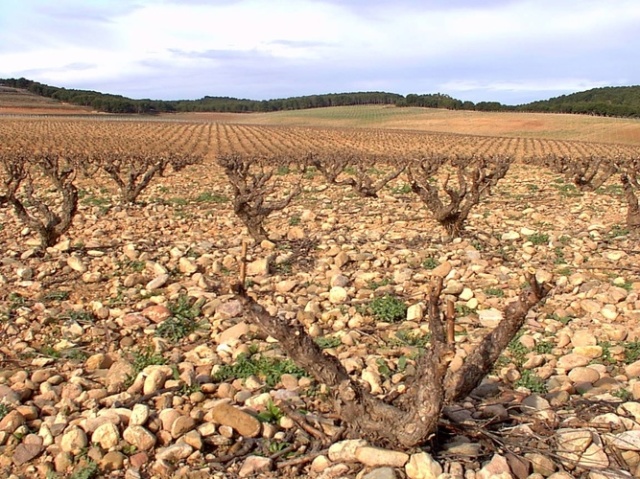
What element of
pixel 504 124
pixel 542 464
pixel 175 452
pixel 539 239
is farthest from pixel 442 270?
pixel 504 124

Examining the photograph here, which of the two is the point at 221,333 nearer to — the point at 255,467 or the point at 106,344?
the point at 106,344

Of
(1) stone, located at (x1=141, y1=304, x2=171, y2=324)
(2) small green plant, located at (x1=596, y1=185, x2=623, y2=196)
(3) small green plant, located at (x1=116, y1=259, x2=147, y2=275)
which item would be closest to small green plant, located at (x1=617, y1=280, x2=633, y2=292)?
(1) stone, located at (x1=141, y1=304, x2=171, y2=324)

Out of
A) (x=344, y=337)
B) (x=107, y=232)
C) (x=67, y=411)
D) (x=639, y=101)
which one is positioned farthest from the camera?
(x=639, y=101)

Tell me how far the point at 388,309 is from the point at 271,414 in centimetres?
218

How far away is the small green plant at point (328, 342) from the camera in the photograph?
5071mm

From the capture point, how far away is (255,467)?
132 inches

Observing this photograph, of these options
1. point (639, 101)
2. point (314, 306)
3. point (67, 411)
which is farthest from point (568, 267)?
point (639, 101)

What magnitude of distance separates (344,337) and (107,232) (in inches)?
231

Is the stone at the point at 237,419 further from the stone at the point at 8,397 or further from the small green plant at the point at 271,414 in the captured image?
the stone at the point at 8,397

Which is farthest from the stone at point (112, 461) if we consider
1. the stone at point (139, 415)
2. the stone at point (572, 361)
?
the stone at point (572, 361)

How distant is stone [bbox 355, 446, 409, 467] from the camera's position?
3.15 metres

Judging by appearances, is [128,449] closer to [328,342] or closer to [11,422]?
[11,422]

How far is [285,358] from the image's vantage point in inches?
189

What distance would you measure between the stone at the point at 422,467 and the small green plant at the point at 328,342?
79.2 inches
